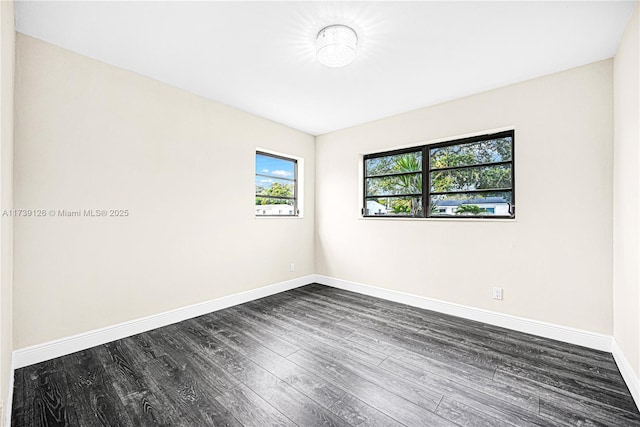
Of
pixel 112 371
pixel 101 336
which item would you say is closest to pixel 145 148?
pixel 101 336

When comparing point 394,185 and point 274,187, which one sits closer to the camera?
point 394,185

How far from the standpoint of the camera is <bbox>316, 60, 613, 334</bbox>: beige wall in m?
2.45

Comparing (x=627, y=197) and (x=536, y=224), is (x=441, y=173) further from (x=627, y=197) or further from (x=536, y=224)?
(x=627, y=197)

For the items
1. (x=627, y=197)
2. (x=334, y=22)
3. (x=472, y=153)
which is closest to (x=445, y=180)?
(x=472, y=153)

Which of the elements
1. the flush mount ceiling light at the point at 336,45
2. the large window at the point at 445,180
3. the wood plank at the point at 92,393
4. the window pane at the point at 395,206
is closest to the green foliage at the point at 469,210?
the large window at the point at 445,180

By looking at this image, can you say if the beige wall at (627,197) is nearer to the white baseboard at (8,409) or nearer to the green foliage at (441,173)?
the green foliage at (441,173)

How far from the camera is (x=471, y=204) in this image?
320cm

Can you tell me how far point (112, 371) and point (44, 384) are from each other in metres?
0.38

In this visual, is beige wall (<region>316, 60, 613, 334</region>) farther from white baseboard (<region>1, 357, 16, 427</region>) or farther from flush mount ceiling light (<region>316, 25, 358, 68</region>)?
white baseboard (<region>1, 357, 16, 427</region>)

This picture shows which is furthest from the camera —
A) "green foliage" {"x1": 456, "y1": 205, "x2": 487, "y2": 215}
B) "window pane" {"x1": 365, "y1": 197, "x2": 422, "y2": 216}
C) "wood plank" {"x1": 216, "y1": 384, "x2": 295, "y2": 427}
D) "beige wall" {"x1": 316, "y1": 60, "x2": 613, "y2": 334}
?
"window pane" {"x1": 365, "y1": 197, "x2": 422, "y2": 216}

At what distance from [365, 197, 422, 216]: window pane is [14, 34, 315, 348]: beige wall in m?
1.71

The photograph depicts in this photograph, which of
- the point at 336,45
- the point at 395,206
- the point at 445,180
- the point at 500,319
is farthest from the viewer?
the point at 395,206

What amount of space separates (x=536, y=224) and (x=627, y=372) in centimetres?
127

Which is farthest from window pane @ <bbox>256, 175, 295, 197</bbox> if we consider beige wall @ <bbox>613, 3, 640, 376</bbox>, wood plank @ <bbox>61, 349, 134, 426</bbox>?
beige wall @ <bbox>613, 3, 640, 376</bbox>
